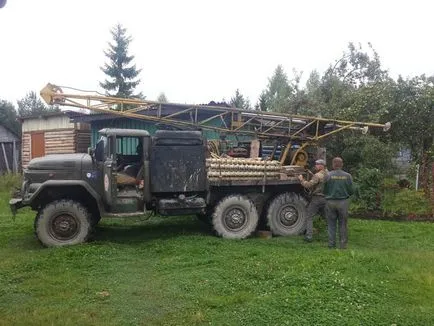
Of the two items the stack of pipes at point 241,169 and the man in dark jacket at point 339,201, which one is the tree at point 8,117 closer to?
the stack of pipes at point 241,169

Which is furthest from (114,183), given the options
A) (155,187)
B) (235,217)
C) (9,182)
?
(9,182)

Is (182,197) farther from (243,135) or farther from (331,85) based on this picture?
(331,85)

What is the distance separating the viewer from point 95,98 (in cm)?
1062

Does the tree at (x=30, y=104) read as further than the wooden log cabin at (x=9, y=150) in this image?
Yes

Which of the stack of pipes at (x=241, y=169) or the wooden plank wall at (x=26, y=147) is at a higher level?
the wooden plank wall at (x=26, y=147)

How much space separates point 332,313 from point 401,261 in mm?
2969

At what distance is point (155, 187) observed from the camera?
32.5 ft

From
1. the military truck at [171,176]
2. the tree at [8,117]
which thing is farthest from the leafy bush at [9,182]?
the tree at [8,117]

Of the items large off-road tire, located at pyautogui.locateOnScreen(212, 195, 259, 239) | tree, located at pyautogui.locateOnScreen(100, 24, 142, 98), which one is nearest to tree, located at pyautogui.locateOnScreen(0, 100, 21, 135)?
tree, located at pyautogui.locateOnScreen(100, 24, 142, 98)

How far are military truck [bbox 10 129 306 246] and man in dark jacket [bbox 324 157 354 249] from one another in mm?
1380

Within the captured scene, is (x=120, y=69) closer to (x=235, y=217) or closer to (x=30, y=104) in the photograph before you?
(x=30, y=104)

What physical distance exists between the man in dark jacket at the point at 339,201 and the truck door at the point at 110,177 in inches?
166

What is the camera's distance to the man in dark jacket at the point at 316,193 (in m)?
10.2

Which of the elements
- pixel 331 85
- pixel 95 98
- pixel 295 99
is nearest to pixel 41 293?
pixel 95 98
